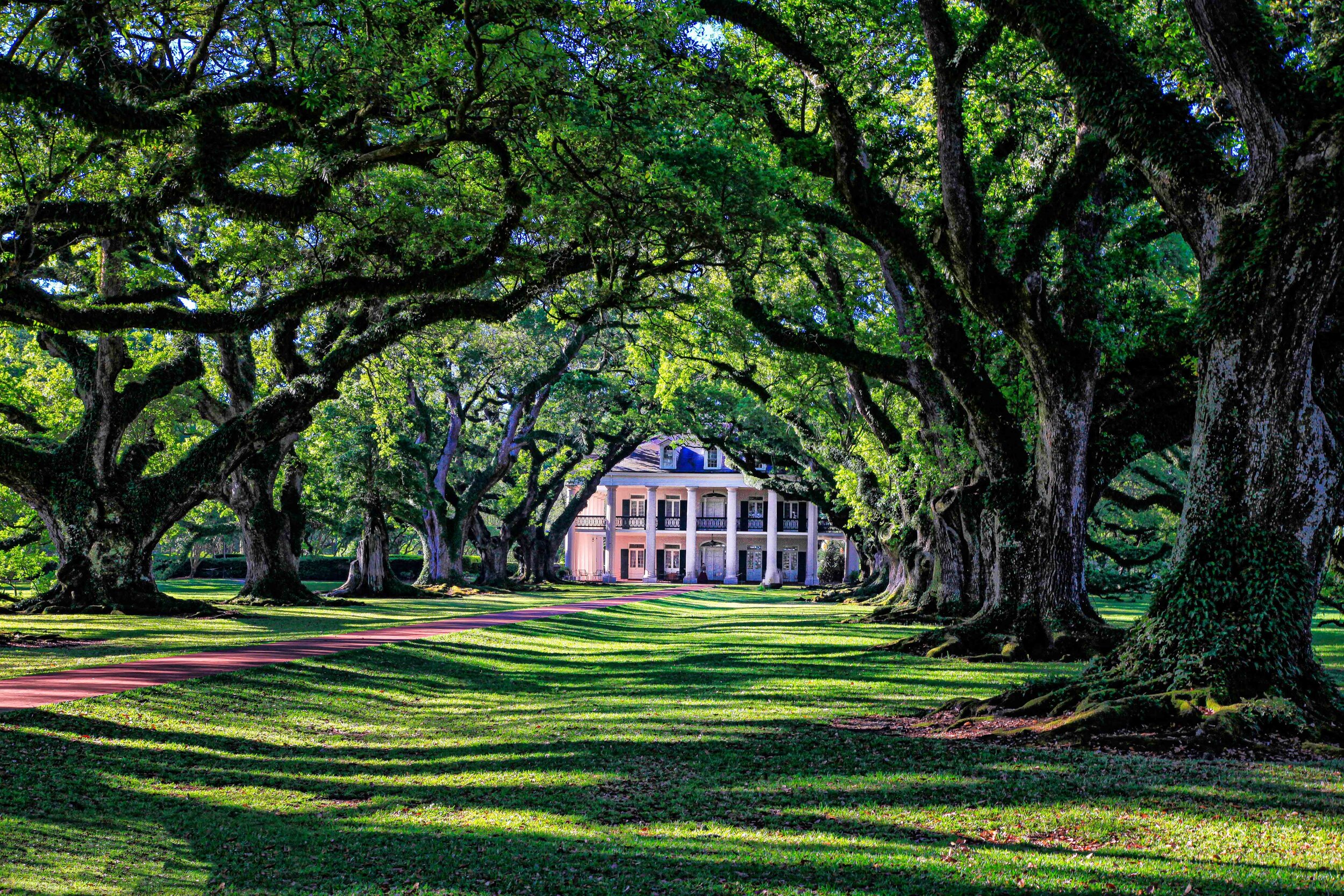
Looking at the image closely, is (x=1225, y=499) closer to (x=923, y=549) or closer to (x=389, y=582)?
(x=923, y=549)

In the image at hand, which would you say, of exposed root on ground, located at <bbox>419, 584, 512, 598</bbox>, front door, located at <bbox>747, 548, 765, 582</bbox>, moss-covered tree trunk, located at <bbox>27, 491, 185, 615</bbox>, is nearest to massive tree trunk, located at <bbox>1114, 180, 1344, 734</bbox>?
moss-covered tree trunk, located at <bbox>27, 491, 185, 615</bbox>

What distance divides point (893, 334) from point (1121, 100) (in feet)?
37.5

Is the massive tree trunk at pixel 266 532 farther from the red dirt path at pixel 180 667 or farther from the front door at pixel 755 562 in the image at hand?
the front door at pixel 755 562

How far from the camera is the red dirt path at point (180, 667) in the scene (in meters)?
9.99

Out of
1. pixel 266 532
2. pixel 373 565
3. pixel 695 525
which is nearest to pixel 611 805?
pixel 266 532

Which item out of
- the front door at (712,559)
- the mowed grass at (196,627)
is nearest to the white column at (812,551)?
the front door at (712,559)

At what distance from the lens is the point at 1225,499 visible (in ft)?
27.6

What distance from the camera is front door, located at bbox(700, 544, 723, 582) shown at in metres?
66.5

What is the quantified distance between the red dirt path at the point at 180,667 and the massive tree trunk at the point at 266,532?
7869 millimetres

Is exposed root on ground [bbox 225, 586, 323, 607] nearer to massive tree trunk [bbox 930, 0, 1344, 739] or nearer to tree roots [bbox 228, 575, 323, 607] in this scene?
tree roots [bbox 228, 575, 323, 607]

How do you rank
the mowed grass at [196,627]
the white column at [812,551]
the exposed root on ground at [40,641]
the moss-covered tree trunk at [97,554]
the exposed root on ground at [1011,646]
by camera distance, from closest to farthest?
the mowed grass at [196,627] → the exposed root on ground at [1011,646] → the exposed root on ground at [40,641] → the moss-covered tree trunk at [97,554] → the white column at [812,551]

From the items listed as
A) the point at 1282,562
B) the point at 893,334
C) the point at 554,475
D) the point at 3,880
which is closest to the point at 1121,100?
the point at 1282,562

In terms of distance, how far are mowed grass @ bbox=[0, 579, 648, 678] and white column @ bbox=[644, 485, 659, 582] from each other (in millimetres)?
30959

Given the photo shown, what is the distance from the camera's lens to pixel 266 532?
27391 mm
